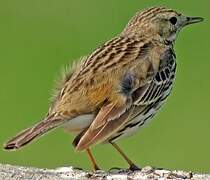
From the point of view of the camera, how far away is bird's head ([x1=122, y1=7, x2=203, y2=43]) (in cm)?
1581

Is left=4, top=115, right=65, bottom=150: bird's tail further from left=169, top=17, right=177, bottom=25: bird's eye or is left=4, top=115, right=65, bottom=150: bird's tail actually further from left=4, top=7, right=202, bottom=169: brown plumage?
left=169, top=17, right=177, bottom=25: bird's eye

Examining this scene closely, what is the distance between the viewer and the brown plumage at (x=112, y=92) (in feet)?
44.5

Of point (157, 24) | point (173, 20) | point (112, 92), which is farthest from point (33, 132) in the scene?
point (173, 20)

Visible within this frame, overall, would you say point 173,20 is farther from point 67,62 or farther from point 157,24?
point 67,62

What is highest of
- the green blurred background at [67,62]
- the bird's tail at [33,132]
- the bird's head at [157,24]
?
the bird's head at [157,24]

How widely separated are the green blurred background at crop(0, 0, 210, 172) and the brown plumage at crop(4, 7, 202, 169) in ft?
17.5

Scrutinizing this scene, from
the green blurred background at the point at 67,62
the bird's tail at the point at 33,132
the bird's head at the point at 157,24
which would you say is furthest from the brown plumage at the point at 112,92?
the green blurred background at the point at 67,62

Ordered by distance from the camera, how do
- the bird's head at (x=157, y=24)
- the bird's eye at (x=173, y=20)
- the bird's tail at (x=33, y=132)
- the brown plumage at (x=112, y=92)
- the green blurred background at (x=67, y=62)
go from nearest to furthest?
the bird's tail at (x=33, y=132), the brown plumage at (x=112, y=92), the bird's head at (x=157, y=24), the bird's eye at (x=173, y=20), the green blurred background at (x=67, y=62)

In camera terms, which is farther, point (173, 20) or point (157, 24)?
point (173, 20)

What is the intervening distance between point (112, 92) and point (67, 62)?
451cm

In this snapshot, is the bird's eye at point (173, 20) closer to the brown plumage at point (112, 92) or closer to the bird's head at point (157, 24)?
the bird's head at point (157, 24)

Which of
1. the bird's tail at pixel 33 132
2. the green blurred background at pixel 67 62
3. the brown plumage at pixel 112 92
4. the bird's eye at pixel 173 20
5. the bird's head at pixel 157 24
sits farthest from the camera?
the green blurred background at pixel 67 62

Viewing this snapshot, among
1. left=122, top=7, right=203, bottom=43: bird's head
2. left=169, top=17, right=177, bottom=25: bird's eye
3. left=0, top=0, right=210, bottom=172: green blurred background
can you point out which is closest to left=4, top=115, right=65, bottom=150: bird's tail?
left=122, top=7, right=203, bottom=43: bird's head

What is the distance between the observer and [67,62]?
1839 cm
